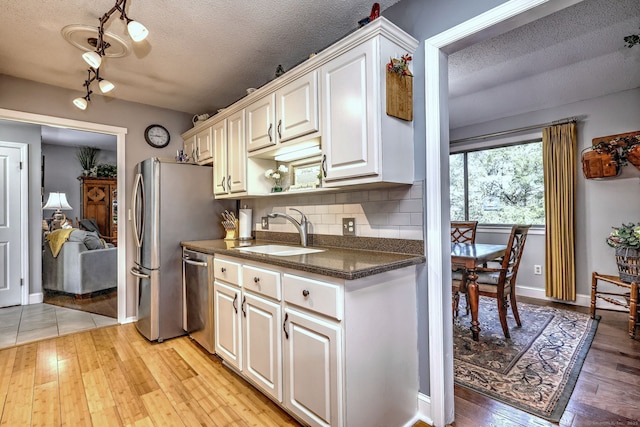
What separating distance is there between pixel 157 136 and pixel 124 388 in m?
2.62

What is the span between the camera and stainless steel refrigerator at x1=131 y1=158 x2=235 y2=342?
9.02 ft

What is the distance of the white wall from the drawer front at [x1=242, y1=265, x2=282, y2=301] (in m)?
3.80

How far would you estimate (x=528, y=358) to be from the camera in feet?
7.75

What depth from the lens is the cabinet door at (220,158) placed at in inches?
114

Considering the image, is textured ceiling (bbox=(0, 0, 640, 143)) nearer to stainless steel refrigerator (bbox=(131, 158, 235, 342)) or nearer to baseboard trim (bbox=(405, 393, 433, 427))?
stainless steel refrigerator (bbox=(131, 158, 235, 342))

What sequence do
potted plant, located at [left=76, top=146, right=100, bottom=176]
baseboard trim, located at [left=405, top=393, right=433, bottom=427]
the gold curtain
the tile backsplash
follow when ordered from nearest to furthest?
baseboard trim, located at [left=405, top=393, right=433, bottom=427] → the tile backsplash → the gold curtain → potted plant, located at [left=76, top=146, right=100, bottom=176]

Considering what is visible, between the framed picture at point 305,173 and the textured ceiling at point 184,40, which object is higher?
the textured ceiling at point 184,40

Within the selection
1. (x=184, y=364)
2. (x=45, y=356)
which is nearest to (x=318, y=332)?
(x=184, y=364)

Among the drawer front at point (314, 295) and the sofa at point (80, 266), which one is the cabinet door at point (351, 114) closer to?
the drawer front at point (314, 295)

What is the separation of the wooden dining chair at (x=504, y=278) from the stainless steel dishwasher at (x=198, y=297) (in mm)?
2150

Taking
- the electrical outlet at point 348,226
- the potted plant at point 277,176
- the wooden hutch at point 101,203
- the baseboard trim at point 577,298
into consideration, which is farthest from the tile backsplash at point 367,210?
the wooden hutch at point 101,203

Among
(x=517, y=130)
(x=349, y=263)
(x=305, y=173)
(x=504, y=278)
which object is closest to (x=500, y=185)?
(x=517, y=130)

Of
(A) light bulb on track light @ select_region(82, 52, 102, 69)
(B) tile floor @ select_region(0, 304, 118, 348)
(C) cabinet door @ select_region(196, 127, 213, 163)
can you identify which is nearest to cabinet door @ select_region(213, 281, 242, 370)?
(C) cabinet door @ select_region(196, 127, 213, 163)

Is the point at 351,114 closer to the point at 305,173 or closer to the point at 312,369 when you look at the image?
the point at 305,173
